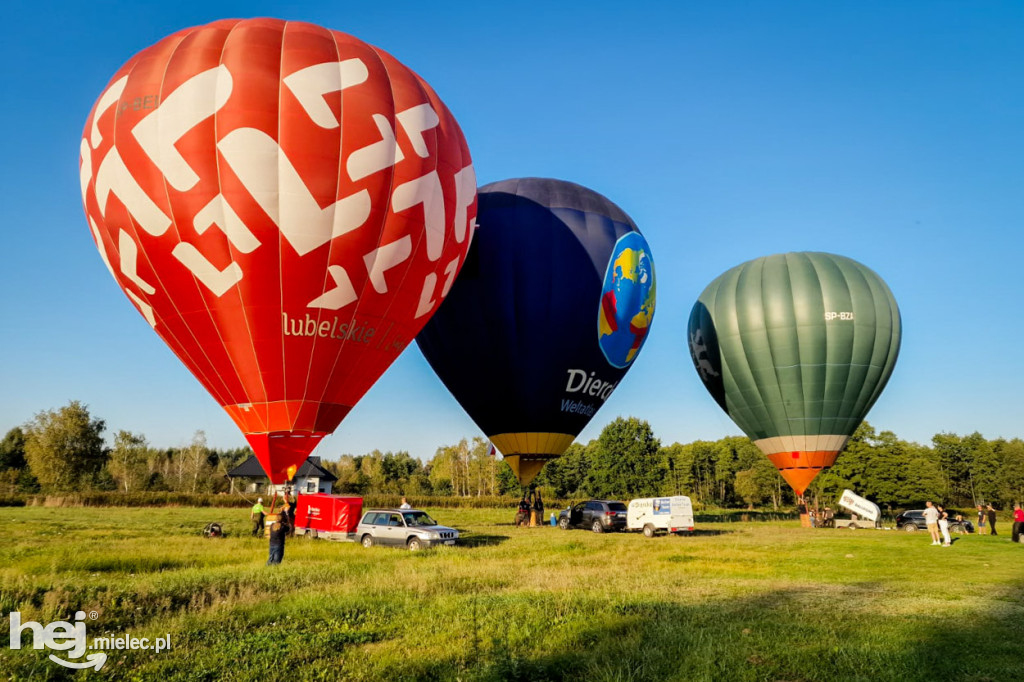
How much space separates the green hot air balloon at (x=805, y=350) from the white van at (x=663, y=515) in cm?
989

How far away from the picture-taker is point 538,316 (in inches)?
1136

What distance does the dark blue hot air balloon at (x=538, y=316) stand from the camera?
94.9ft

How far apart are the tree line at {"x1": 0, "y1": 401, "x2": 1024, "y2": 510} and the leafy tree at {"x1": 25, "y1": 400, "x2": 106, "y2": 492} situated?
114 mm

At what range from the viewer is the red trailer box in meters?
25.7

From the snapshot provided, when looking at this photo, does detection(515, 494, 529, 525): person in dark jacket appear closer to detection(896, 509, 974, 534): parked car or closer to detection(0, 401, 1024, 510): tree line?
detection(896, 509, 974, 534): parked car

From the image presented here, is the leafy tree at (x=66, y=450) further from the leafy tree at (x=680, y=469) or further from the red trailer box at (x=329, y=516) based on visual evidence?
the leafy tree at (x=680, y=469)

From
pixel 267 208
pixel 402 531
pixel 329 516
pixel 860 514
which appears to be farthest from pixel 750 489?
pixel 267 208

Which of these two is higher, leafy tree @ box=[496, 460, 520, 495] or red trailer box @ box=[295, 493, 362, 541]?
red trailer box @ box=[295, 493, 362, 541]

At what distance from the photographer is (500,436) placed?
31016 millimetres

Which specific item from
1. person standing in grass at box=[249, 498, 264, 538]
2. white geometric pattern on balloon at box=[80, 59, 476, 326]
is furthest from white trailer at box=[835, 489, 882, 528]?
white geometric pattern on balloon at box=[80, 59, 476, 326]

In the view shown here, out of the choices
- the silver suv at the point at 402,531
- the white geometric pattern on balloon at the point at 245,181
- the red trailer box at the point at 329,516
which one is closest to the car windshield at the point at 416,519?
the silver suv at the point at 402,531

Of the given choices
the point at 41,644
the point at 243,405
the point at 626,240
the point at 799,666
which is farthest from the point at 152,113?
the point at 626,240

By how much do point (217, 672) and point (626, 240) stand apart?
26.8 meters

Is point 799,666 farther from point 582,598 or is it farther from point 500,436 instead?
point 500,436
